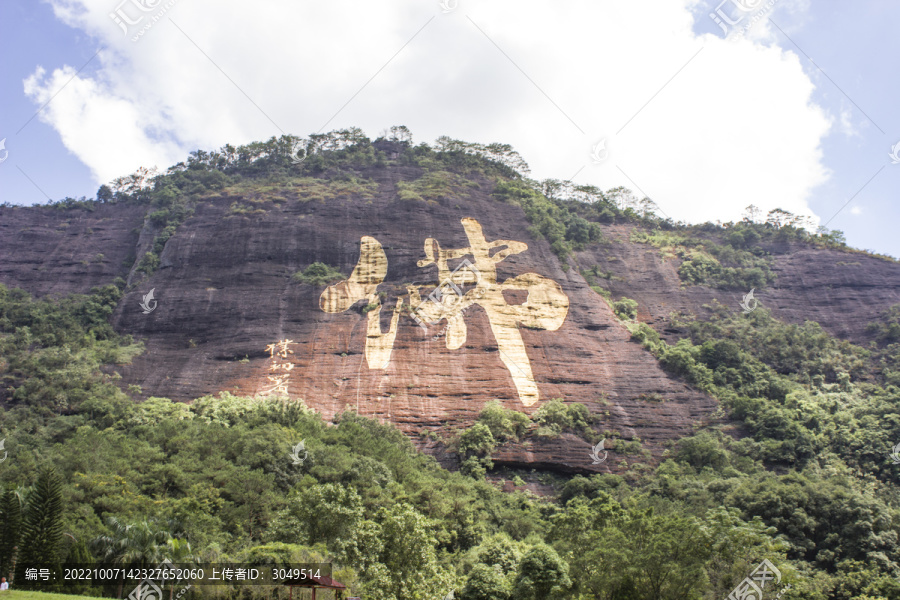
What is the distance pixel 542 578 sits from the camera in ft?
55.1

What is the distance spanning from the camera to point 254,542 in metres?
18.7

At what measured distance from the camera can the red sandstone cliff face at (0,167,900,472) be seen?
98.0 ft

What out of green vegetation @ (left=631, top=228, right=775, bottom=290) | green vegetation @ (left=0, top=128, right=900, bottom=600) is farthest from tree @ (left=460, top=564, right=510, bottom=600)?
green vegetation @ (left=631, top=228, right=775, bottom=290)

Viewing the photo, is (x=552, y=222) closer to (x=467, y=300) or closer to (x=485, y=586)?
(x=467, y=300)

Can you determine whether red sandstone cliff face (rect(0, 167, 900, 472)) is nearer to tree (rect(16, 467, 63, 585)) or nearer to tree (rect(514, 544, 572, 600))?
tree (rect(514, 544, 572, 600))

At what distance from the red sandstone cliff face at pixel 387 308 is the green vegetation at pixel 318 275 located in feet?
1.10

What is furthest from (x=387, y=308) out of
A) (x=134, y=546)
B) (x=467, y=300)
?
(x=134, y=546)

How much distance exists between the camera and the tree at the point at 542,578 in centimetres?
1672

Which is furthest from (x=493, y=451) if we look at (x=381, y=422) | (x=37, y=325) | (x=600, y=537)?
(x=37, y=325)

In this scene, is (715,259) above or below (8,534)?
above

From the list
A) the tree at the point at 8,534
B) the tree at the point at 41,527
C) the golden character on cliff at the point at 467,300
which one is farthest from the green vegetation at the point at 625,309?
the tree at the point at 8,534

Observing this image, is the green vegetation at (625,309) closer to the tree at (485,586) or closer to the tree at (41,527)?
the tree at (485,586)

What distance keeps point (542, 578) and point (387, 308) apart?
59.9ft

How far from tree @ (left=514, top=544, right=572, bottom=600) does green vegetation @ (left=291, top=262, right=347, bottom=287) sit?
67.6ft
